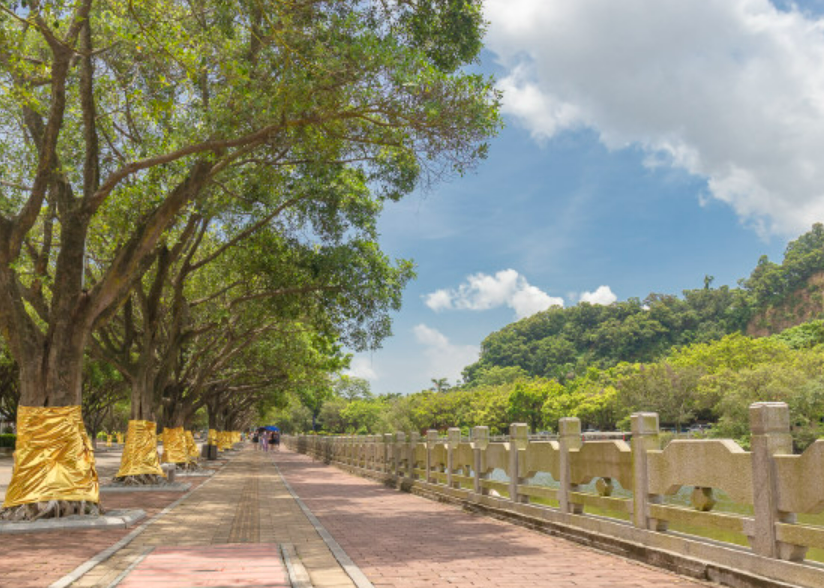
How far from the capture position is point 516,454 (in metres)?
10.2

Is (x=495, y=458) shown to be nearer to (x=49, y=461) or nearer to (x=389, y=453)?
(x=49, y=461)

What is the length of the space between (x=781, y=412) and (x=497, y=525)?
5.23m

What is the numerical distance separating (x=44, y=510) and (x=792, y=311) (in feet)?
362

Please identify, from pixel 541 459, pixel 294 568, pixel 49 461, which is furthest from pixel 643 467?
pixel 49 461

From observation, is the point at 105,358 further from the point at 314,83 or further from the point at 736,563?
the point at 736,563

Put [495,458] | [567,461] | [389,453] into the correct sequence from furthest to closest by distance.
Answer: [389,453] < [495,458] < [567,461]

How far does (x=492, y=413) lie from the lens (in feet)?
251

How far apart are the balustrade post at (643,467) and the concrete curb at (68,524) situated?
660cm

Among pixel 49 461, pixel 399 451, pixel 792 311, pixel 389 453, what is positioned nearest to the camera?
pixel 49 461

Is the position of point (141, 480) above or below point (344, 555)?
above

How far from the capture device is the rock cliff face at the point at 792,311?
100050 millimetres

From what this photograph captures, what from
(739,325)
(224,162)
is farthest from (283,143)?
(739,325)

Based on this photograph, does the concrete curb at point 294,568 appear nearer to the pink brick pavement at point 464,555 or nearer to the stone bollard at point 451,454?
the pink brick pavement at point 464,555

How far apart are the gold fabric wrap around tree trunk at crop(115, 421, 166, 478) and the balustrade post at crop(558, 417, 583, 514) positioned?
10.4 metres
